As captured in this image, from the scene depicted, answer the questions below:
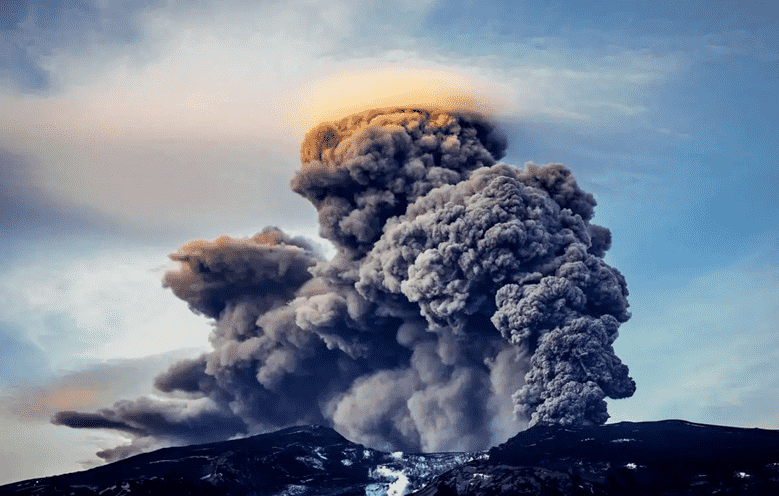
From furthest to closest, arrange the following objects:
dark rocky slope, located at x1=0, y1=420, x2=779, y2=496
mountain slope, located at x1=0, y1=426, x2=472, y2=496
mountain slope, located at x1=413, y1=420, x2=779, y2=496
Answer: mountain slope, located at x1=0, y1=426, x2=472, y2=496 → dark rocky slope, located at x1=0, y1=420, x2=779, y2=496 → mountain slope, located at x1=413, y1=420, x2=779, y2=496

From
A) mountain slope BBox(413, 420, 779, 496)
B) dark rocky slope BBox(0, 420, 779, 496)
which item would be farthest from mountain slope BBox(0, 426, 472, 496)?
mountain slope BBox(413, 420, 779, 496)

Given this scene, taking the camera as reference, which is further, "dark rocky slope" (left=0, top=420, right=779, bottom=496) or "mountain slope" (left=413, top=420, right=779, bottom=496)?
"dark rocky slope" (left=0, top=420, right=779, bottom=496)

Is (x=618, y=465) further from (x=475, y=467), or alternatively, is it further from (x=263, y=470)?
(x=263, y=470)

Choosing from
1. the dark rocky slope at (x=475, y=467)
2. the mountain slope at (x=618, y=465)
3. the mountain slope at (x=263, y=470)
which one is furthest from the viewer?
the mountain slope at (x=263, y=470)

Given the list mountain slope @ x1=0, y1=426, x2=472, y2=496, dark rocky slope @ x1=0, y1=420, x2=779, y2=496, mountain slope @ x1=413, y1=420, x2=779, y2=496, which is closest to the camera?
mountain slope @ x1=413, y1=420, x2=779, y2=496

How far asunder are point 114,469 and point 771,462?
38.8 m

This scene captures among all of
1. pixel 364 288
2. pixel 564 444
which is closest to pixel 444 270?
pixel 364 288

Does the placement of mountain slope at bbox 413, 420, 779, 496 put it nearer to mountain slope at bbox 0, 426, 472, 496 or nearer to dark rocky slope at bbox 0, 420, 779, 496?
dark rocky slope at bbox 0, 420, 779, 496

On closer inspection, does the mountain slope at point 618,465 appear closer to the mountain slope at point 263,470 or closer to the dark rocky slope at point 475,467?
the dark rocky slope at point 475,467

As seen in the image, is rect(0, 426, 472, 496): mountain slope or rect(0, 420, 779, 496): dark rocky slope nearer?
rect(0, 420, 779, 496): dark rocky slope

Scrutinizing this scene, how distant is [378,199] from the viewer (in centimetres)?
5447

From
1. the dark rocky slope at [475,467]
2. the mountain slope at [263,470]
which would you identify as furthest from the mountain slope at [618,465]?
the mountain slope at [263,470]

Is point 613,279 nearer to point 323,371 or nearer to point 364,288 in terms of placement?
point 364,288

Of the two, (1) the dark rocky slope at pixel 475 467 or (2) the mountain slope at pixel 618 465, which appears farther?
(1) the dark rocky slope at pixel 475 467
